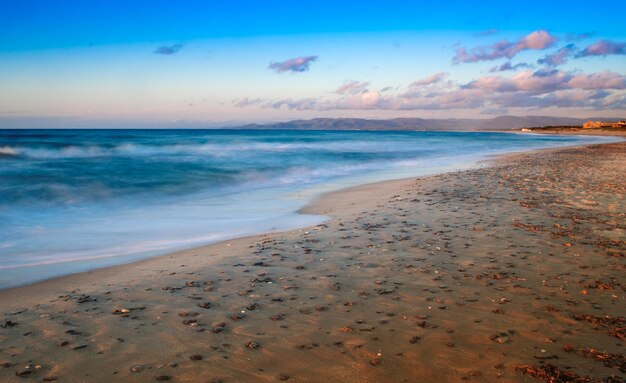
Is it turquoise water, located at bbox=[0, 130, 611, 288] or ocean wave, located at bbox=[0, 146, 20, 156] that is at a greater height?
ocean wave, located at bbox=[0, 146, 20, 156]

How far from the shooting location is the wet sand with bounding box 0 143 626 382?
12.0ft

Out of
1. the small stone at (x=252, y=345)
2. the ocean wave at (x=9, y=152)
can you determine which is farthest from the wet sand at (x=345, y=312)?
the ocean wave at (x=9, y=152)

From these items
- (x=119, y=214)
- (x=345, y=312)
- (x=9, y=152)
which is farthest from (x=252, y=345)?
(x=9, y=152)

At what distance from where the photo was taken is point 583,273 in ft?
19.4

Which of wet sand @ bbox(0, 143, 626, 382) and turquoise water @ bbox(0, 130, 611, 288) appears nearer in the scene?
wet sand @ bbox(0, 143, 626, 382)

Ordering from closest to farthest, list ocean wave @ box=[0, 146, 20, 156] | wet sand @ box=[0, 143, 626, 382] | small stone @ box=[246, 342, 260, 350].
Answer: wet sand @ box=[0, 143, 626, 382]
small stone @ box=[246, 342, 260, 350]
ocean wave @ box=[0, 146, 20, 156]

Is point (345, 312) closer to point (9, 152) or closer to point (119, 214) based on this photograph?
point (119, 214)

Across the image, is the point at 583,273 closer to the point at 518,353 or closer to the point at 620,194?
the point at 518,353

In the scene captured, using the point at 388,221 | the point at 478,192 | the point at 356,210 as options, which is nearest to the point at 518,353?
the point at 388,221

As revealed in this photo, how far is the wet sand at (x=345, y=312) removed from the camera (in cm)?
365

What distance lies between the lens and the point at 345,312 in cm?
474

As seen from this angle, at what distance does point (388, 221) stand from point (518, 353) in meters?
5.57

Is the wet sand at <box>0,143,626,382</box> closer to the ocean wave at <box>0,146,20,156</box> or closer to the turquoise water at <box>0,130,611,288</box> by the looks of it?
the turquoise water at <box>0,130,611,288</box>

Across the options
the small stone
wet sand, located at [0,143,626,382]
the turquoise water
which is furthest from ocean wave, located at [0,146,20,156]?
the small stone
